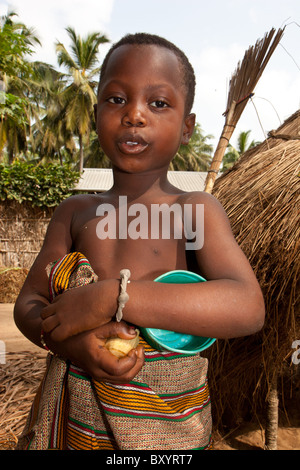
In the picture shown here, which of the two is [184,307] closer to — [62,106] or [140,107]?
[140,107]

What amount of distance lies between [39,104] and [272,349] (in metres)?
27.3

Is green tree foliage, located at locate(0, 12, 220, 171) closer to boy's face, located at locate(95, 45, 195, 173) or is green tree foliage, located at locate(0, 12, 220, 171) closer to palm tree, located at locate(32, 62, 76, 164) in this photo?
palm tree, located at locate(32, 62, 76, 164)

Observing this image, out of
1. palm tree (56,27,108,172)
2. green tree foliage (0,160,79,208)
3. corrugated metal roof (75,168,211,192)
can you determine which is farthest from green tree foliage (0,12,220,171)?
green tree foliage (0,160,79,208)

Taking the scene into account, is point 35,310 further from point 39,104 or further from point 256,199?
point 39,104

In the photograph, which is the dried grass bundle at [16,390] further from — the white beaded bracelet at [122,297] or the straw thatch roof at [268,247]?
the white beaded bracelet at [122,297]

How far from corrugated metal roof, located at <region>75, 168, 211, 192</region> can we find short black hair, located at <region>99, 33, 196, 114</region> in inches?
429

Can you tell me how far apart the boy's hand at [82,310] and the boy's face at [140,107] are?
0.39 m

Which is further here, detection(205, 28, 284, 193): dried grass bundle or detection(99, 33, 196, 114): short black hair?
detection(205, 28, 284, 193): dried grass bundle

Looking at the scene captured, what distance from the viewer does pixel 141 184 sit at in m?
1.06

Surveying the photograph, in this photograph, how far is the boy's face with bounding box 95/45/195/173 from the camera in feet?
3.02

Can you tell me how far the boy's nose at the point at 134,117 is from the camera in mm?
906

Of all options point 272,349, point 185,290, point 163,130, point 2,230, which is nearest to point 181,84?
point 163,130

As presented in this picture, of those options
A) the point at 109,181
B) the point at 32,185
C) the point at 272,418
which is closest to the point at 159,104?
the point at 272,418
